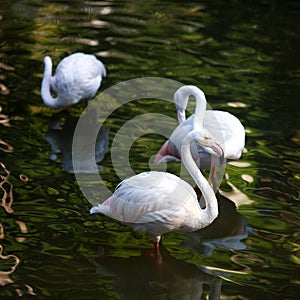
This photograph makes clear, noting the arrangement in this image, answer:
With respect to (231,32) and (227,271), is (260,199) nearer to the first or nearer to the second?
(227,271)

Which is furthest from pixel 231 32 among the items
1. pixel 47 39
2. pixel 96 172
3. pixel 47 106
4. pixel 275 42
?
pixel 96 172

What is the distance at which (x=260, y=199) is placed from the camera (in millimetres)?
5473

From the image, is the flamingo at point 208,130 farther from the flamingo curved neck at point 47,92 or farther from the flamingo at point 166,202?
the flamingo curved neck at point 47,92

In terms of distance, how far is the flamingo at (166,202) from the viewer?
4.42m

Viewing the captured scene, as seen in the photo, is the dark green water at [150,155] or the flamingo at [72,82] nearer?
the dark green water at [150,155]

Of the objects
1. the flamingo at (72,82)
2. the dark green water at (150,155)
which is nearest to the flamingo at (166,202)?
the dark green water at (150,155)

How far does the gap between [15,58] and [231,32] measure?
2.98 m

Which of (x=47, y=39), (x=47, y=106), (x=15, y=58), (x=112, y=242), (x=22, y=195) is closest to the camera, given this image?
(x=112, y=242)

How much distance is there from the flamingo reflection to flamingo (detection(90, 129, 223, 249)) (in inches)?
8.1

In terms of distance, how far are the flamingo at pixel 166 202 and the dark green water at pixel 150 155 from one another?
0.31m

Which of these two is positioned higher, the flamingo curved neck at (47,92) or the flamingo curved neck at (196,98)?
the flamingo curved neck at (196,98)

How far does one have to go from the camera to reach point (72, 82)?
6973 mm

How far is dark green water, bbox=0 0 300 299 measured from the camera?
448cm

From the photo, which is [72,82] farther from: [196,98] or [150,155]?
[196,98]
